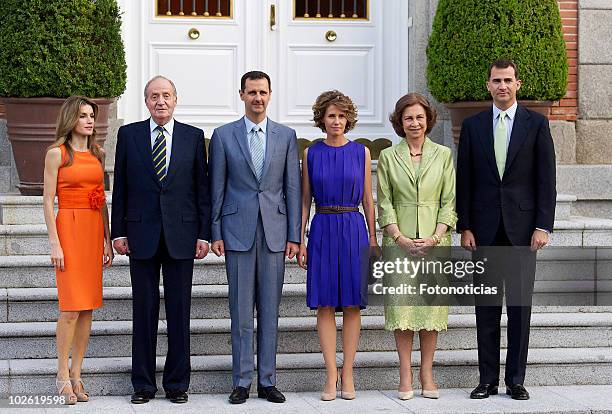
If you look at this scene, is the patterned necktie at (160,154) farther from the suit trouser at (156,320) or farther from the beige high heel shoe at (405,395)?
the beige high heel shoe at (405,395)

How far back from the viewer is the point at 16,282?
8.44 meters

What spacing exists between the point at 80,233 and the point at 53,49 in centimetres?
228

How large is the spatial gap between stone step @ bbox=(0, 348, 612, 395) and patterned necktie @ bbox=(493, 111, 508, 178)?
1.29m

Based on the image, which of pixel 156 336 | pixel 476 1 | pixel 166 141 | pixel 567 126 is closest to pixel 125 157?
pixel 166 141

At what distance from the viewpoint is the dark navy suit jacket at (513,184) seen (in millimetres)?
7535

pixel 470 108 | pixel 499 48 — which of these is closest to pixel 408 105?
pixel 499 48

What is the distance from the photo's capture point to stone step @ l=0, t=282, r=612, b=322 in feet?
26.7

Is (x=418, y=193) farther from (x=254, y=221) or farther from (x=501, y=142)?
(x=254, y=221)

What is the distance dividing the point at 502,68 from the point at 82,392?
314 cm

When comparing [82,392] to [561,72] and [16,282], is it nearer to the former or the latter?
[16,282]

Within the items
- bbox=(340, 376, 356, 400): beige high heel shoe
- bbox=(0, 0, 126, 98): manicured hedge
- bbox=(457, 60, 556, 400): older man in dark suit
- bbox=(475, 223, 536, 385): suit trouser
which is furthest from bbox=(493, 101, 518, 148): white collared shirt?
bbox=(0, 0, 126, 98): manicured hedge

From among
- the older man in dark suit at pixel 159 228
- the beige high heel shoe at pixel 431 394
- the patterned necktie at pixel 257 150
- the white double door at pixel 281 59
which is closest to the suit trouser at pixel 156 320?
the older man in dark suit at pixel 159 228

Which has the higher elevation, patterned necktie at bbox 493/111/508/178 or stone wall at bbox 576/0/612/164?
stone wall at bbox 576/0/612/164

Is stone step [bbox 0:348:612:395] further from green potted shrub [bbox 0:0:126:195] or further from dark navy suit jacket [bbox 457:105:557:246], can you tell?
green potted shrub [bbox 0:0:126:195]
